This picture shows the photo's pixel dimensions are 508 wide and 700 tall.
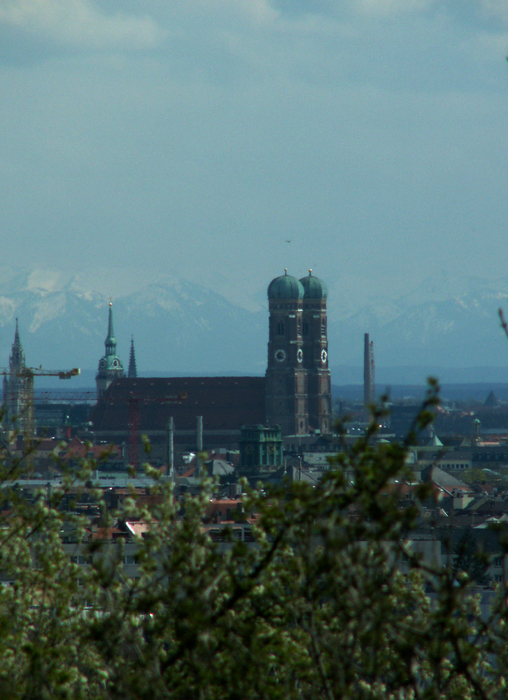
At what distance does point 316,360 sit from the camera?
175 metres

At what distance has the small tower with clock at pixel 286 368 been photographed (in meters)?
173

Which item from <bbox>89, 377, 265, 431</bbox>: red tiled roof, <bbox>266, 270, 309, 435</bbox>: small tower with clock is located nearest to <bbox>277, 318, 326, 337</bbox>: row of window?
<bbox>266, 270, 309, 435</bbox>: small tower with clock

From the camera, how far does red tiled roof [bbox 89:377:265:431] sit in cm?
17912

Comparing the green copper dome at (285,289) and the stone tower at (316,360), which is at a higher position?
the green copper dome at (285,289)

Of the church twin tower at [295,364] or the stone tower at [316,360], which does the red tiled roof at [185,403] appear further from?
the stone tower at [316,360]

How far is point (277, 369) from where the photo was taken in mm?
173250

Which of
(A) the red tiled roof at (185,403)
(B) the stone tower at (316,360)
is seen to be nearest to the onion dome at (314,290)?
(B) the stone tower at (316,360)

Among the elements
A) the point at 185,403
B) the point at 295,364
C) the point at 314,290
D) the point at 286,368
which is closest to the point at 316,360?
the point at 295,364

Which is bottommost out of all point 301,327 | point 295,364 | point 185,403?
point 185,403

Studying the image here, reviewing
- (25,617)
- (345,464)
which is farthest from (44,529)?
(345,464)

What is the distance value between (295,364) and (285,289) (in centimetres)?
986

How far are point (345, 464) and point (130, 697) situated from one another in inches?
118

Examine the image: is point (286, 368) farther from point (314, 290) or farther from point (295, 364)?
point (314, 290)

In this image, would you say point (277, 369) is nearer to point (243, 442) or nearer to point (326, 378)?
point (326, 378)
